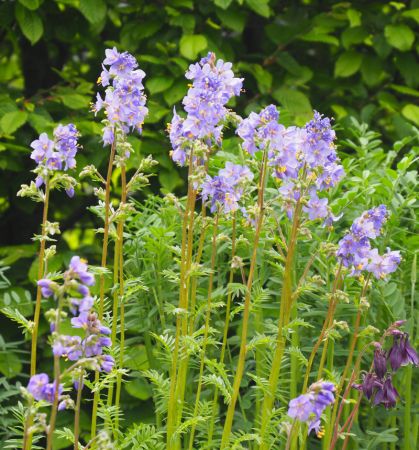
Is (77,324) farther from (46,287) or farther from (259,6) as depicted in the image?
(259,6)

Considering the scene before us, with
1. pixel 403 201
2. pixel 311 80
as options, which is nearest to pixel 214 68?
pixel 403 201

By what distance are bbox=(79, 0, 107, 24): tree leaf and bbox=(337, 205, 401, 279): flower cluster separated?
213cm

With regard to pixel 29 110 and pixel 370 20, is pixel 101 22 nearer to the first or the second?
pixel 29 110

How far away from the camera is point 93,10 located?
410cm

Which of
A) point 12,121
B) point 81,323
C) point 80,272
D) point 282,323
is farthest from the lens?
point 12,121

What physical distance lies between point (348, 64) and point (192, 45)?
0.90 meters

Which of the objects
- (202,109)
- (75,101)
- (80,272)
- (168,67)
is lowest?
(80,272)

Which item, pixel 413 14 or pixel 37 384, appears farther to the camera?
pixel 413 14

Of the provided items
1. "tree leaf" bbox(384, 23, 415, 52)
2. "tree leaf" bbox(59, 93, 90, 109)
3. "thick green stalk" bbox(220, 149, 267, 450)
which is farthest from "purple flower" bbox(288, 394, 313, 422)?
"tree leaf" bbox(384, 23, 415, 52)

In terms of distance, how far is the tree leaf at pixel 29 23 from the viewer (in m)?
4.06

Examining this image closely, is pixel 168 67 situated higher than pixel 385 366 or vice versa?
pixel 168 67

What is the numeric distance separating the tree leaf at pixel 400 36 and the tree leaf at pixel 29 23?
5.47 feet

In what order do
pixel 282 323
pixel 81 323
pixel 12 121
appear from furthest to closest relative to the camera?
pixel 12 121 → pixel 282 323 → pixel 81 323

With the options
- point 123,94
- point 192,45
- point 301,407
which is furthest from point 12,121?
point 301,407
